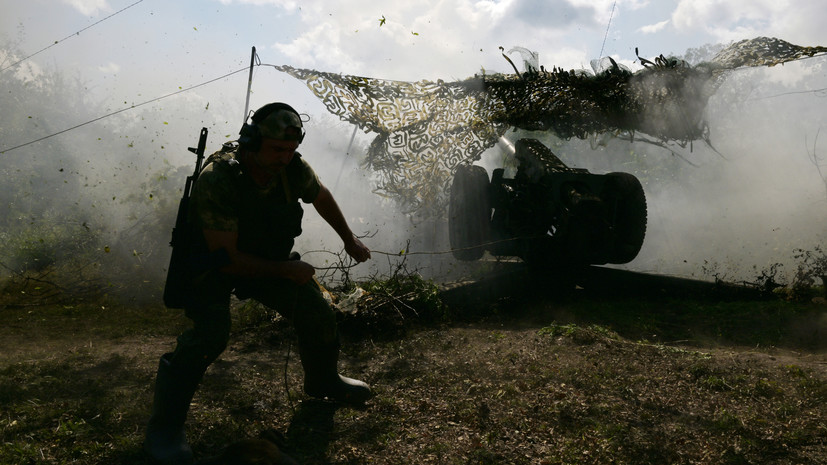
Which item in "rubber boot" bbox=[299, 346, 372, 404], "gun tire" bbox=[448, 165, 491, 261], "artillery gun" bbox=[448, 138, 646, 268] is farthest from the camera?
"gun tire" bbox=[448, 165, 491, 261]

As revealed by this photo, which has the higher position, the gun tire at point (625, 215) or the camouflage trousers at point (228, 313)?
the gun tire at point (625, 215)

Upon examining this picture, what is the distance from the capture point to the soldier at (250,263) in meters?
2.92

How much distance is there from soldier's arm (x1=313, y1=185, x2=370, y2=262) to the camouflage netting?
4.01 m

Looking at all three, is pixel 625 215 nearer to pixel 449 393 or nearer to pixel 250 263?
pixel 449 393

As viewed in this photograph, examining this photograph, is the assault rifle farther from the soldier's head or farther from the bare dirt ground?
the bare dirt ground

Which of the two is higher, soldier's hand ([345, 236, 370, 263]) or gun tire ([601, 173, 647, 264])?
gun tire ([601, 173, 647, 264])

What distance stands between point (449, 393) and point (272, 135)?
2021 mm

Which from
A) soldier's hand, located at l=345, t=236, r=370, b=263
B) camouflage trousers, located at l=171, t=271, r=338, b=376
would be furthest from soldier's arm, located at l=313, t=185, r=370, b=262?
camouflage trousers, located at l=171, t=271, r=338, b=376

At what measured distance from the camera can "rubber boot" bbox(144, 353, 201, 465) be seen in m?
2.88

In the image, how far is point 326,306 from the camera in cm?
339

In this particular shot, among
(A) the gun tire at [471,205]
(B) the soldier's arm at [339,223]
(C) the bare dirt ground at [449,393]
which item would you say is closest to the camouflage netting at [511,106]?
(A) the gun tire at [471,205]

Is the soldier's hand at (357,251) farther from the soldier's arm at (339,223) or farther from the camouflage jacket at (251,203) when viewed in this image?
the camouflage jacket at (251,203)

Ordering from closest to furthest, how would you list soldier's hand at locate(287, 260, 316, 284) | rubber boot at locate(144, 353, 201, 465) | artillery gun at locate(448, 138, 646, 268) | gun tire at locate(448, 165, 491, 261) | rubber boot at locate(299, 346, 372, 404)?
rubber boot at locate(144, 353, 201, 465) → soldier's hand at locate(287, 260, 316, 284) → rubber boot at locate(299, 346, 372, 404) → artillery gun at locate(448, 138, 646, 268) → gun tire at locate(448, 165, 491, 261)

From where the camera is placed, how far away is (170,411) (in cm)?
291
